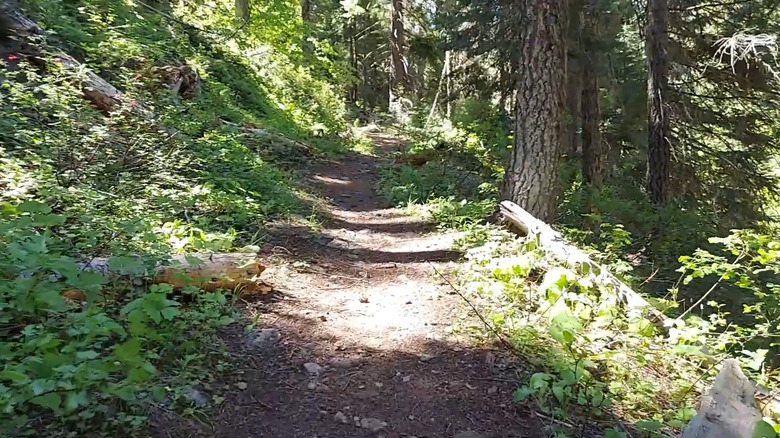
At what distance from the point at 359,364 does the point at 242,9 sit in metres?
17.0

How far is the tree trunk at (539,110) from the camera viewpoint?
6414mm

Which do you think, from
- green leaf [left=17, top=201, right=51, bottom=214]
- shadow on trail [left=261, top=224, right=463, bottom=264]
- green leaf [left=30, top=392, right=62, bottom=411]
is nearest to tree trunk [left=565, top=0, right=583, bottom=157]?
shadow on trail [left=261, top=224, right=463, bottom=264]

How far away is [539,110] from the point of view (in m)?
6.55

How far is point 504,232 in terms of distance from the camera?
6.53 metres

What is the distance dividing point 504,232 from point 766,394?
3.50 metres

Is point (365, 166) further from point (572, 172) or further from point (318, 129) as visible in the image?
point (572, 172)

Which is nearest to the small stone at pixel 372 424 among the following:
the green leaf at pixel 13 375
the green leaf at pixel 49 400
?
the green leaf at pixel 49 400

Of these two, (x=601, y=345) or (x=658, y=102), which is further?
(x=658, y=102)

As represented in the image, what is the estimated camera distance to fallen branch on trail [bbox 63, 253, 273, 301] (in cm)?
387

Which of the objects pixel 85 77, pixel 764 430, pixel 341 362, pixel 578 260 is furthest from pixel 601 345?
pixel 85 77

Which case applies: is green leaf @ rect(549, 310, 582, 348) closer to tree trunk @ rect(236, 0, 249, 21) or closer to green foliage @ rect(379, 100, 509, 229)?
green foliage @ rect(379, 100, 509, 229)

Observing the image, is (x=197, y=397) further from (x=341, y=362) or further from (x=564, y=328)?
(x=564, y=328)

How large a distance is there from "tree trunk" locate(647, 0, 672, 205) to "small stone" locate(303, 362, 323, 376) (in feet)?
26.9

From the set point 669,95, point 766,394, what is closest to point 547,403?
point 766,394
